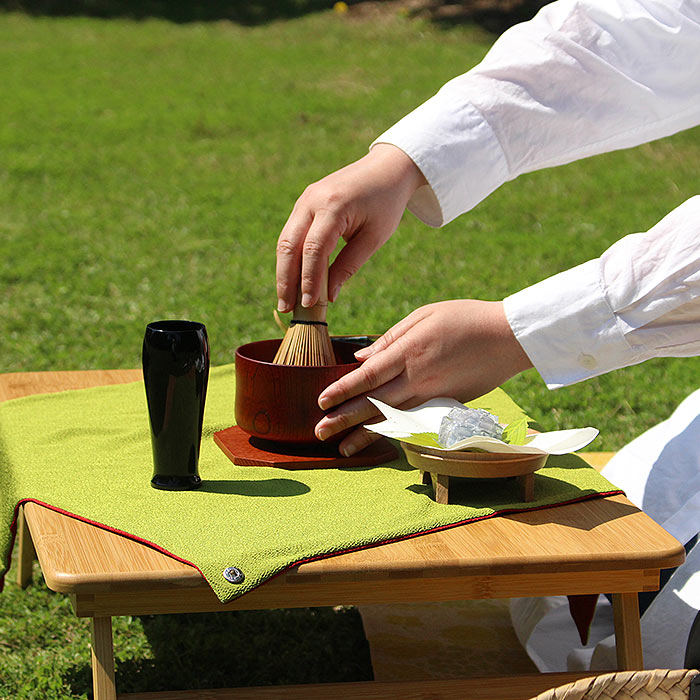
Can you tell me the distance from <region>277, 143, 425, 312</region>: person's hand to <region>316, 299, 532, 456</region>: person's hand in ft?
0.56

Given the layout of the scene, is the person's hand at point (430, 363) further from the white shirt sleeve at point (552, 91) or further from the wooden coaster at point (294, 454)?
the white shirt sleeve at point (552, 91)

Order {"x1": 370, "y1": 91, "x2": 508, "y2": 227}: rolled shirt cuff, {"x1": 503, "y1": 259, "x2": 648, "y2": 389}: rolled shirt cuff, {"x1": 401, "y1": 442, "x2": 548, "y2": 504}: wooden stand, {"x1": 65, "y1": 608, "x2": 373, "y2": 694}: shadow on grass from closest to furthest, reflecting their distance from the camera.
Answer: {"x1": 401, "y1": 442, "x2": 548, "y2": 504}: wooden stand
{"x1": 503, "y1": 259, "x2": 648, "y2": 389}: rolled shirt cuff
{"x1": 370, "y1": 91, "x2": 508, "y2": 227}: rolled shirt cuff
{"x1": 65, "y1": 608, "x2": 373, "y2": 694}: shadow on grass

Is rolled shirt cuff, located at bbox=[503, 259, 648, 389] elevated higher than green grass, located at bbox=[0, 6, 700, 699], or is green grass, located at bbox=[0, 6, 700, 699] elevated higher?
rolled shirt cuff, located at bbox=[503, 259, 648, 389]

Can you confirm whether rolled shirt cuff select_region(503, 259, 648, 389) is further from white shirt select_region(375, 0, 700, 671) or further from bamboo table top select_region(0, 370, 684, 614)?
bamboo table top select_region(0, 370, 684, 614)

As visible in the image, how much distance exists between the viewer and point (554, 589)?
4.20 feet

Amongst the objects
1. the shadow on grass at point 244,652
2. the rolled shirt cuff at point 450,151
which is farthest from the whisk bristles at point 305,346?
the shadow on grass at point 244,652

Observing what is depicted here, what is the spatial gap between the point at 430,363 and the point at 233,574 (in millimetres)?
468

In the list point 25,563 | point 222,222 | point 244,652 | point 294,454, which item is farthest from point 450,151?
point 222,222

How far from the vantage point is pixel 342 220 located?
156 centimetres

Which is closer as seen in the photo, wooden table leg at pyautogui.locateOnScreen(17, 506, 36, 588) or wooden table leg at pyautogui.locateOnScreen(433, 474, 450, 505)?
wooden table leg at pyautogui.locateOnScreen(433, 474, 450, 505)

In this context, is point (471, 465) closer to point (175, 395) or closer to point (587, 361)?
point (587, 361)

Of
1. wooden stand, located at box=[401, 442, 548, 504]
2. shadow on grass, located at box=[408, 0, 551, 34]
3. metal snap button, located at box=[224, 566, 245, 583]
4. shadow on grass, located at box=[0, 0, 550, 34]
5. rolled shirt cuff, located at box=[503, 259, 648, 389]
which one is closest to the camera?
metal snap button, located at box=[224, 566, 245, 583]

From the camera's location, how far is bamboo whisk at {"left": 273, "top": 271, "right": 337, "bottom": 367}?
1.59m

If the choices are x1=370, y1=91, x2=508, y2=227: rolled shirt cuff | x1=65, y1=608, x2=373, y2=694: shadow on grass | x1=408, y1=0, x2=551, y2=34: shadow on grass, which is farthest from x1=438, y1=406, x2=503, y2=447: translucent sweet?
x1=408, y1=0, x2=551, y2=34: shadow on grass
